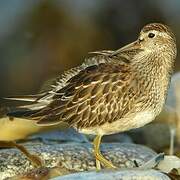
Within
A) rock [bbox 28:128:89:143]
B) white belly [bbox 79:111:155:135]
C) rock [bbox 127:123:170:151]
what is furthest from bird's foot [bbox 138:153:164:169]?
rock [bbox 127:123:170:151]

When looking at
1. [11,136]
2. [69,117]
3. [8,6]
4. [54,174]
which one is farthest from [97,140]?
[8,6]

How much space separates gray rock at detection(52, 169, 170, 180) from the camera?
21.2ft

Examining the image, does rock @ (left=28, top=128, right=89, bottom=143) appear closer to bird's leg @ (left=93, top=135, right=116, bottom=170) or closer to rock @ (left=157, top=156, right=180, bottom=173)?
bird's leg @ (left=93, top=135, right=116, bottom=170)

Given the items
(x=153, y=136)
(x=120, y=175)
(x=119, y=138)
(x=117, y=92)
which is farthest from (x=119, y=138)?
(x=120, y=175)

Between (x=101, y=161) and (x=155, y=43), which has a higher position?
(x=155, y=43)

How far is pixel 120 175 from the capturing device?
6520 millimetres

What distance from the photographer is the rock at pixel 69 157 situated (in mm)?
7660

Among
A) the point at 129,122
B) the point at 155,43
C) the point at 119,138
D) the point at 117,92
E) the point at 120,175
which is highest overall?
the point at 155,43

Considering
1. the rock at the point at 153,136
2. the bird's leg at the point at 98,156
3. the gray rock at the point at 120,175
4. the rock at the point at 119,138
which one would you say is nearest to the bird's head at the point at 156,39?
the bird's leg at the point at 98,156

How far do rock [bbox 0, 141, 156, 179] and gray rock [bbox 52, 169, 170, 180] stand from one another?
0.99 m

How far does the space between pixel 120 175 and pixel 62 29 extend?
7886mm

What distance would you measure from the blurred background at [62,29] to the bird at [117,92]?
222 inches

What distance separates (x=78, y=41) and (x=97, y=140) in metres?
6.48

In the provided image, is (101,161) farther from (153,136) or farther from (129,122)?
(153,136)
